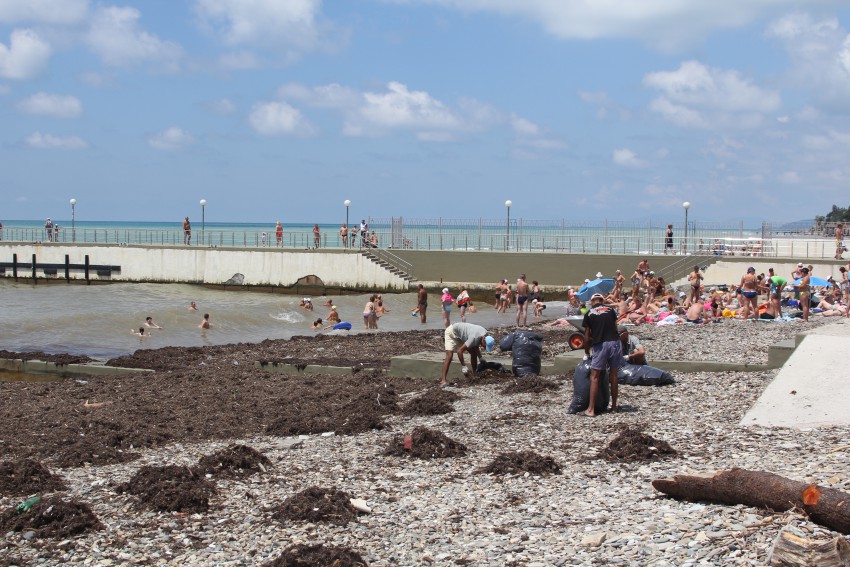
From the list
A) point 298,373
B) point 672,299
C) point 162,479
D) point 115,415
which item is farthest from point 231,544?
point 672,299

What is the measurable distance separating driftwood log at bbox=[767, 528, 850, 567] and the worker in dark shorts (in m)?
5.11

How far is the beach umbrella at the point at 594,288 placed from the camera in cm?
2891

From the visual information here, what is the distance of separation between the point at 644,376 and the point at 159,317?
21733mm

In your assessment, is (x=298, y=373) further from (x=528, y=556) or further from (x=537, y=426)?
(x=528, y=556)

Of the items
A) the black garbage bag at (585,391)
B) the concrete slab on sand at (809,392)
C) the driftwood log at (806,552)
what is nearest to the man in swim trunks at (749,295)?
the concrete slab on sand at (809,392)

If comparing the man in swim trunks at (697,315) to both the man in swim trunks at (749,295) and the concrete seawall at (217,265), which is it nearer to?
the man in swim trunks at (749,295)

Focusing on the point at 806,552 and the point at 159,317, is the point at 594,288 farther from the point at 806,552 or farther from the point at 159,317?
the point at 806,552

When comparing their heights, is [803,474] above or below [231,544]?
above

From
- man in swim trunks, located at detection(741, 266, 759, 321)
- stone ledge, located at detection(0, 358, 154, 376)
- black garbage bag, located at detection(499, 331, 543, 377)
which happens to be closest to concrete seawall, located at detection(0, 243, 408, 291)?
man in swim trunks, located at detection(741, 266, 759, 321)

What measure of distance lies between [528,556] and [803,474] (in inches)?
97.5

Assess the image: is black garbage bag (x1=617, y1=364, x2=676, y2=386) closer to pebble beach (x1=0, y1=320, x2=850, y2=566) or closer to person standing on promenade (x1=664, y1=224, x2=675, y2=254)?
pebble beach (x1=0, y1=320, x2=850, y2=566)

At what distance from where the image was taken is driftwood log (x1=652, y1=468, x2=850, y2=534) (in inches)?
229

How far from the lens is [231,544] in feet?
23.4

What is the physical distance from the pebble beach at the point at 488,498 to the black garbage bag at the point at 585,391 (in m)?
0.23
